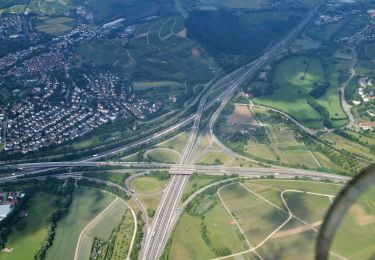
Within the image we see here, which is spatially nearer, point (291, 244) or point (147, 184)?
point (291, 244)

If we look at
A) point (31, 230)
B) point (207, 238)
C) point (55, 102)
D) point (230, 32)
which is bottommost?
point (31, 230)

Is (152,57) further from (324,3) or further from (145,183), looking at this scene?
(324,3)

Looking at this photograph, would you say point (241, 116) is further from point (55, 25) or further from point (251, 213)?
point (55, 25)

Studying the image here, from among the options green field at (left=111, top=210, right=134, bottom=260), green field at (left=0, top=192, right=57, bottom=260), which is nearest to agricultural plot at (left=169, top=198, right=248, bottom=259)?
green field at (left=111, top=210, right=134, bottom=260)

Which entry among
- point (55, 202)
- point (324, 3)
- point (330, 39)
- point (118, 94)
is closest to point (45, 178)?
point (55, 202)

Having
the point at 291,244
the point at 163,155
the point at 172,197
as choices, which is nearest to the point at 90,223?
the point at 172,197

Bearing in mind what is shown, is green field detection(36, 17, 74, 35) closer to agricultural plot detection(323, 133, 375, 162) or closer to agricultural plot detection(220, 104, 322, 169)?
agricultural plot detection(220, 104, 322, 169)

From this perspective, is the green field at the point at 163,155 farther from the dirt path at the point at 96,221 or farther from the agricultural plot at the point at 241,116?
the agricultural plot at the point at 241,116
